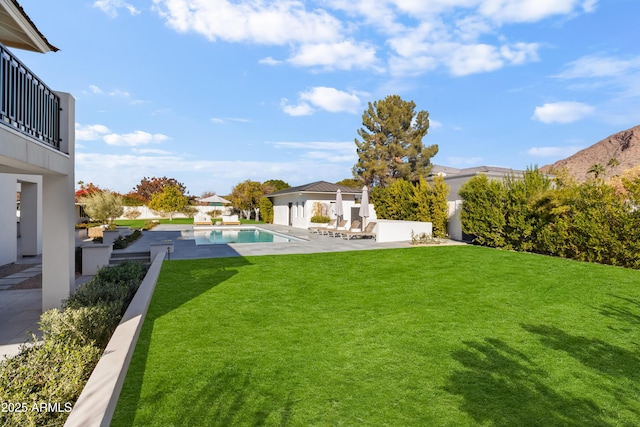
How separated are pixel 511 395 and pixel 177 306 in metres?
6.05

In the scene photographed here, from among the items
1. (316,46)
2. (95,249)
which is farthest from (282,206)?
(95,249)

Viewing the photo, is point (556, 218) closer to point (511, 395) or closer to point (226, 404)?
point (511, 395)

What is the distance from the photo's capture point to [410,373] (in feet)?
14.5

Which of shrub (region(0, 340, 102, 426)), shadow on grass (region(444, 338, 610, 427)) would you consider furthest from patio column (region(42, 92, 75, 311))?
shadow on grass (region(444, 338, 610, 427))

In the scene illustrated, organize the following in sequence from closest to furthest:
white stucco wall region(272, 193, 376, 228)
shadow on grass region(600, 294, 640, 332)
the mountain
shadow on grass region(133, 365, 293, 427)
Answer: shadow on grass region(133, 365, 293, 427) < shadow on grass region(600, 294, 640, 332) < white stucco wall region(272, 193, 376, 228) < the mountain

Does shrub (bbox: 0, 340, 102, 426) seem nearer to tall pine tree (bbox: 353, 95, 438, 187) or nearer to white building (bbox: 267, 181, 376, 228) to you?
white building (bbox: 267, 181, 376, 228)

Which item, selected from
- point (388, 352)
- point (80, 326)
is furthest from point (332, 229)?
point (80, 326)

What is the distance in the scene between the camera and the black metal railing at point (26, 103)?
14.7 ft

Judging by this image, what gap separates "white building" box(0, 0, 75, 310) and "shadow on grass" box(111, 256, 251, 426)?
2.02 metres

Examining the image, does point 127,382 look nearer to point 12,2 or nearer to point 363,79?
point 12,2

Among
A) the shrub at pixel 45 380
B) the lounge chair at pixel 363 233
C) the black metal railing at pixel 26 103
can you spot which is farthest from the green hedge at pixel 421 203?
the shrub at pixel 45 380

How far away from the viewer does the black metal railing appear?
447cm

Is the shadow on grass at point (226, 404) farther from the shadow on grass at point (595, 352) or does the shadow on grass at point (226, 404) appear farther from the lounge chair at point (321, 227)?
the lounge chair at point (321, 227)

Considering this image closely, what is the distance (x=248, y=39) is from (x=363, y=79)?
30.4ft
